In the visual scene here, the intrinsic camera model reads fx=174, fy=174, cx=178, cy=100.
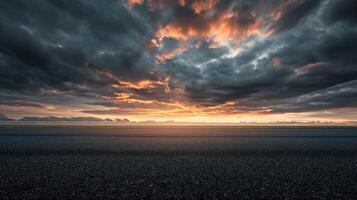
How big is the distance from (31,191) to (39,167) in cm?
798

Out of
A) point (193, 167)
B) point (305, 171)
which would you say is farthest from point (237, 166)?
point (305, 171)

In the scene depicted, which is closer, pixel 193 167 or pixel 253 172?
pixel 253 172

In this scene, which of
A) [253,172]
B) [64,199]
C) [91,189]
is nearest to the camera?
[64,199]

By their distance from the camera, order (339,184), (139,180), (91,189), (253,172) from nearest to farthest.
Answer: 1. (91,189)
2. (339,184)
3. (139,180)
4. (253,172)

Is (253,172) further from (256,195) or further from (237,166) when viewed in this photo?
(256,195)

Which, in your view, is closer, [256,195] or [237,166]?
[256,195]

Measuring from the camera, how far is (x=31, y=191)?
37.3ft

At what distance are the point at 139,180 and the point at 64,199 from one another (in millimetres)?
5121

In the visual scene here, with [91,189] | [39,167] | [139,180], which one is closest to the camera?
[91,189]

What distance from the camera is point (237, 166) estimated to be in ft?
59.7

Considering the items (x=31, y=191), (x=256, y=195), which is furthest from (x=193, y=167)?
(x=31, y=191)

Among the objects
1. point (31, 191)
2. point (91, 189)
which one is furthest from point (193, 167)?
point (31, 191)

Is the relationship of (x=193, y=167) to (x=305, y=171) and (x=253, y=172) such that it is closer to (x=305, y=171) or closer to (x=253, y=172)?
(x=253, y=172)

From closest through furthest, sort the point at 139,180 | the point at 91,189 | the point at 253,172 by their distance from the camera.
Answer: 1. the point at 91,189
2. the point at 139,180
3. the point at 253,172
